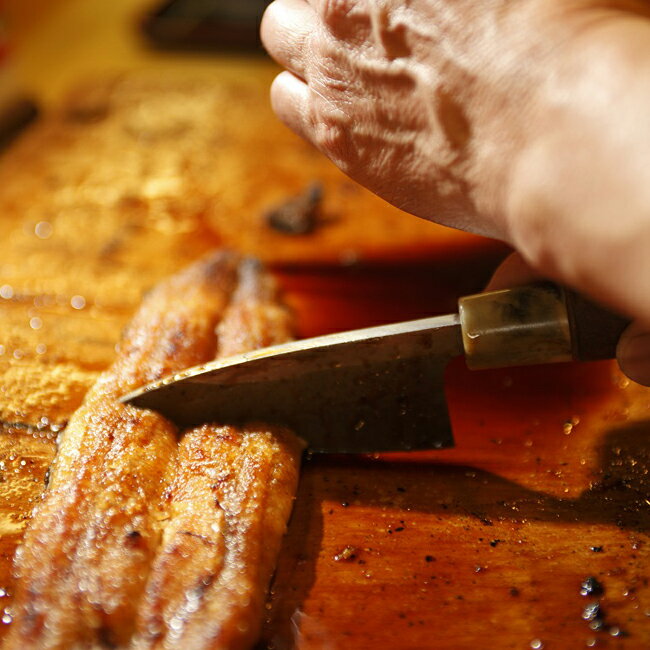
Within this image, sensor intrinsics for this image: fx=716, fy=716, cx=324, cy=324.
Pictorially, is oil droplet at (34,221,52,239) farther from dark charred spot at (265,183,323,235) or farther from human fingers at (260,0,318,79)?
human fingers at (260,0,318,79)

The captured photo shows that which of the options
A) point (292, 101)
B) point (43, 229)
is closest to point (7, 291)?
point (43, 229)

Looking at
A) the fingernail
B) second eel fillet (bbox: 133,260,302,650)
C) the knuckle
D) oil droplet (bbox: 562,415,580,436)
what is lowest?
oil droplet (bbox: 562,415,580,436)

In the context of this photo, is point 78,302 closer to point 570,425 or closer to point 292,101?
point 292,101

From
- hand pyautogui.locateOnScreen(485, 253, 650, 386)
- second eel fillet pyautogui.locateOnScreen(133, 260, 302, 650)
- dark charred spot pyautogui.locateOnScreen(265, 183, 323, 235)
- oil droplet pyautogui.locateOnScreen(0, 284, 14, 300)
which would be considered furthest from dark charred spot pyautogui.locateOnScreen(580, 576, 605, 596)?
oil droplet pyautogui.locateOnScreen(0, 284, 14, 300)

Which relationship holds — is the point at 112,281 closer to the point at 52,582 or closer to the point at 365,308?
the point at 365,308

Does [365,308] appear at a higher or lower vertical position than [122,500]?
lower

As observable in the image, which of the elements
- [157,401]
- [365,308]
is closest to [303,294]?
[365,308]
